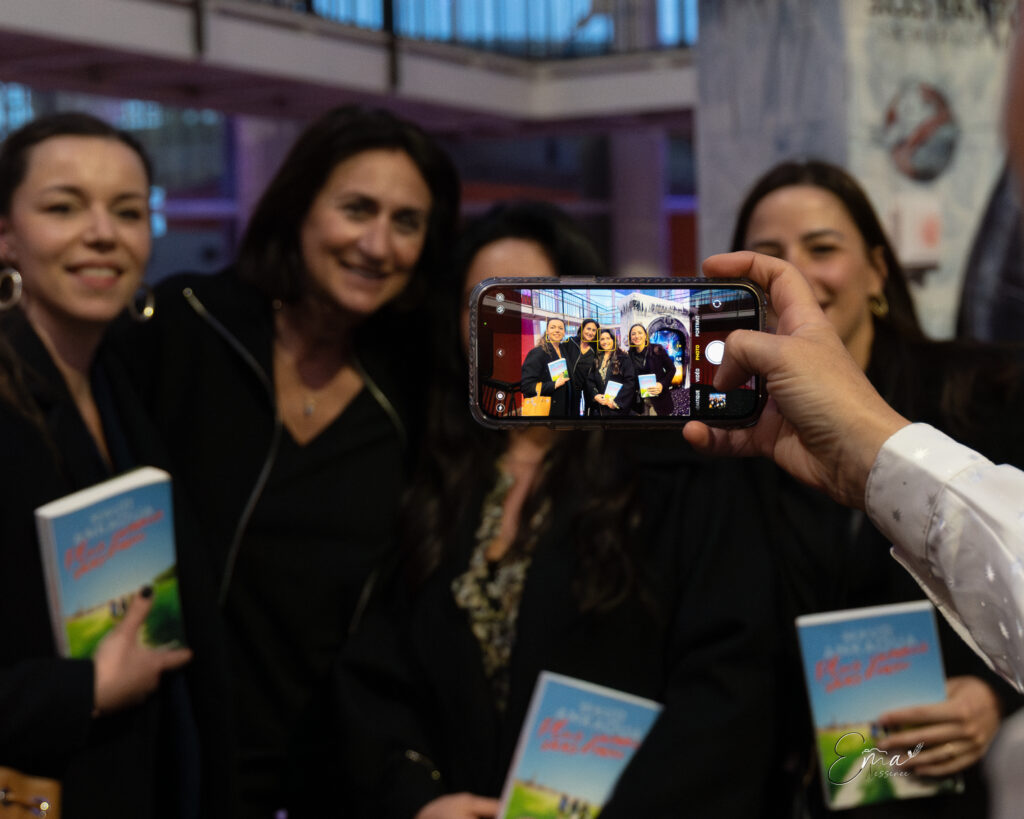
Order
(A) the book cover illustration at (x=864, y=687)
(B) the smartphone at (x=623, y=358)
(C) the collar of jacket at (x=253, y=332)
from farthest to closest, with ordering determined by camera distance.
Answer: (C) the collar of jacket at (x=253, y=332), (A) the book cover illustration at (x=864, y=687), (B) the smartphone at (x=623, y=358)

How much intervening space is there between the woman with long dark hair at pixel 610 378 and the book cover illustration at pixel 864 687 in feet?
2.04

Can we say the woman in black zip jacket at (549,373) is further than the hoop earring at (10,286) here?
No

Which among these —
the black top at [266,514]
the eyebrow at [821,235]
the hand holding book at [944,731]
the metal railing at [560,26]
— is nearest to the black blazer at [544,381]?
the hand holding book at [944,731]

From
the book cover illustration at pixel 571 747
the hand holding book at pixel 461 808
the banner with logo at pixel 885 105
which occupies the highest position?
the banner with logo at pixel 885 105

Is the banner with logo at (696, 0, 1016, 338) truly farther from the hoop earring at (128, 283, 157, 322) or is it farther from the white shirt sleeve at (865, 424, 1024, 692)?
the white shirt sleeve at (865, 424, 1024, 692)

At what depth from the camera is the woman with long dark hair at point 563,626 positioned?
1.82 m

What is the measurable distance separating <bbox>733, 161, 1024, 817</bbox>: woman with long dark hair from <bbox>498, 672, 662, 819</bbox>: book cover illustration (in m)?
0.37

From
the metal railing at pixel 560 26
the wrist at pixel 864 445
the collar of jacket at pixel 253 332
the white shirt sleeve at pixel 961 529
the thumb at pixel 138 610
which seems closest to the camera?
the white shirt sleeve at pixel 961 529

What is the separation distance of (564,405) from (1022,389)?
4.15 ft

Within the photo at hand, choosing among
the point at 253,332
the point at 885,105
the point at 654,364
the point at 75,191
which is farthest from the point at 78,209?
the point at 885,105

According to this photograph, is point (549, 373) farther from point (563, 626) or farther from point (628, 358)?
point (563, 626)

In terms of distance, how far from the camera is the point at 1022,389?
213 centimetres

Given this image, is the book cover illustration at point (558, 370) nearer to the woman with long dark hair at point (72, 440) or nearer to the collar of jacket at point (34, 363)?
the woman with long dark hair at point (72, 440)

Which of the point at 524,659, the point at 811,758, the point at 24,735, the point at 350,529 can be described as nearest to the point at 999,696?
the point at 811,758
